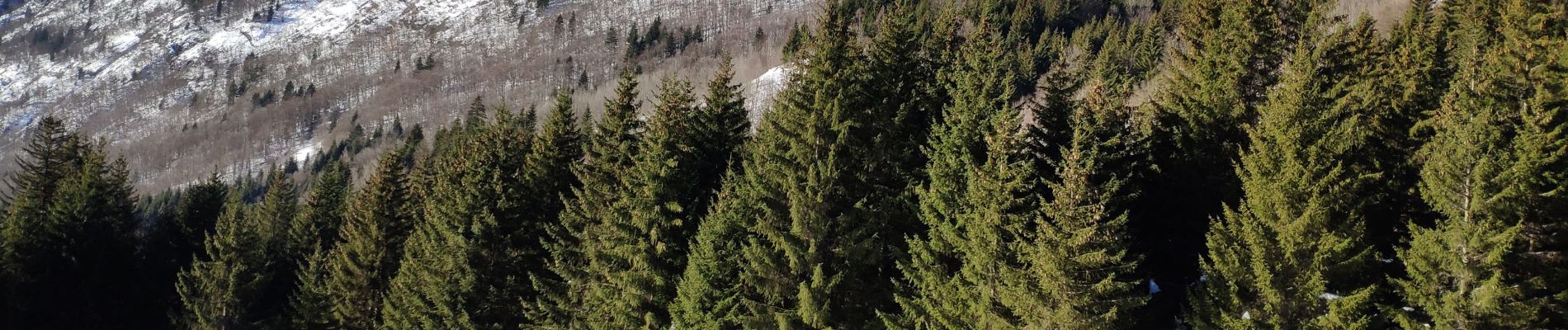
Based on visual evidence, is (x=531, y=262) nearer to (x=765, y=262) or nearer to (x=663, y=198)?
(x=663, y=198)

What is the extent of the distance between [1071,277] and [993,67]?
8060 mm

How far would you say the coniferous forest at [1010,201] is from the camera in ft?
54.0

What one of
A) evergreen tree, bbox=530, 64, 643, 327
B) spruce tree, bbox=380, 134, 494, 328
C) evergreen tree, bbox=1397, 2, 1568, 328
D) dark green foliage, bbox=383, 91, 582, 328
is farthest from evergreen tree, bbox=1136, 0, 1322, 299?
spruce tree, bbox=380, 134, 494, 328

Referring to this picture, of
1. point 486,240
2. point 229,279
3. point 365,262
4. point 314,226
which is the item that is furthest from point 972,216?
point 314,226

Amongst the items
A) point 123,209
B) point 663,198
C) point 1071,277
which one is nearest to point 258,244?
point 123,209

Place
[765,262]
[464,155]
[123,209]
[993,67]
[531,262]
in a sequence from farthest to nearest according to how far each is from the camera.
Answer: [123,209] < [464,155] < [531,262] < [993,67] < [765,262]

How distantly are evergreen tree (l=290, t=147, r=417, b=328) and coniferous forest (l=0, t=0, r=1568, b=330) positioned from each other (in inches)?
6.2

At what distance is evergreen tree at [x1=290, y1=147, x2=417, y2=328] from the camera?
32.6 m

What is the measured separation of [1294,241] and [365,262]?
103ft

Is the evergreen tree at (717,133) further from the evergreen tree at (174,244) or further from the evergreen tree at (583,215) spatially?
the evergreen tree at (174,244)

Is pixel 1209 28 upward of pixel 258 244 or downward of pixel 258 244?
upward

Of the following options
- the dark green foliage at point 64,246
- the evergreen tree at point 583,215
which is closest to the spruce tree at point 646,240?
the evergreen tree at point 583,215

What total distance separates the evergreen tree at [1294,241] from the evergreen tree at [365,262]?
1159 inches

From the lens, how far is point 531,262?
28594 millimetres
